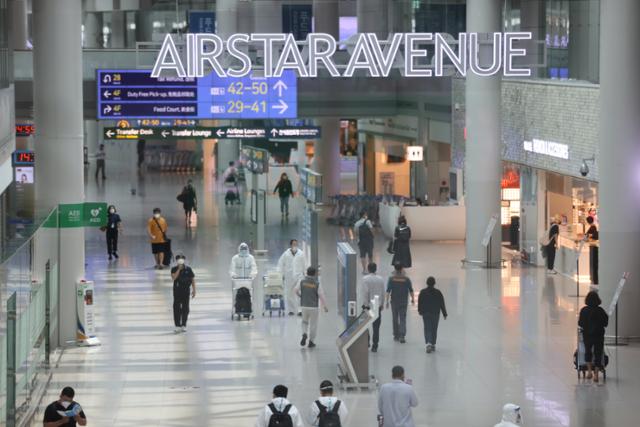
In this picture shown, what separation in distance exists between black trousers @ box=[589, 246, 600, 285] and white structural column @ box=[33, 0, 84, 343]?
1134 centimetres

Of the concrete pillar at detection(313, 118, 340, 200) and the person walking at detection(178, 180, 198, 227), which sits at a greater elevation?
the concrete pillar at detection(313, 118, 340, 200)

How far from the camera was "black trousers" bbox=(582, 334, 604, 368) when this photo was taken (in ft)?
65.7

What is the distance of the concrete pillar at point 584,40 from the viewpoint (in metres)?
29.3

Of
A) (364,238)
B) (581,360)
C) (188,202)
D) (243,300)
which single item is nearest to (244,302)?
(243,300)

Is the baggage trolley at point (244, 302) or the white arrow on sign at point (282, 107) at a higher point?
the white arrow on sign at point (282, 107)

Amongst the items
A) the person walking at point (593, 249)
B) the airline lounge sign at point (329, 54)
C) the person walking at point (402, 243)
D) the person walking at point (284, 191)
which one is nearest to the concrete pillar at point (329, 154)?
the person walking at point (284, 191)

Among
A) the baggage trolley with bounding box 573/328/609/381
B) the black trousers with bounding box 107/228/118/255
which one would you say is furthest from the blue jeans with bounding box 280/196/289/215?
the baggage trolley with bounding box 573/328/609/381

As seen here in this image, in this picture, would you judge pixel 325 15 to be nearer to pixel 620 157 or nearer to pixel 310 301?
pixel 620 157

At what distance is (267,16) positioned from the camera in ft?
142

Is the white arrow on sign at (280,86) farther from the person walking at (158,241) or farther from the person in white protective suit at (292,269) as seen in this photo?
the person in white protective suit at (292,269)

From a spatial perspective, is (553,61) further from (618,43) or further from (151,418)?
(151,418)

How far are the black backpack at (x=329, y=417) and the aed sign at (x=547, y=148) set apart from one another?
1692 cm

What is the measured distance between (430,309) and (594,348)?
3052mm

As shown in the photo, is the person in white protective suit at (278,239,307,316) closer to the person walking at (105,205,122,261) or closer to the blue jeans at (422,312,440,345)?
the blue jeans at (422,312,440,345)
